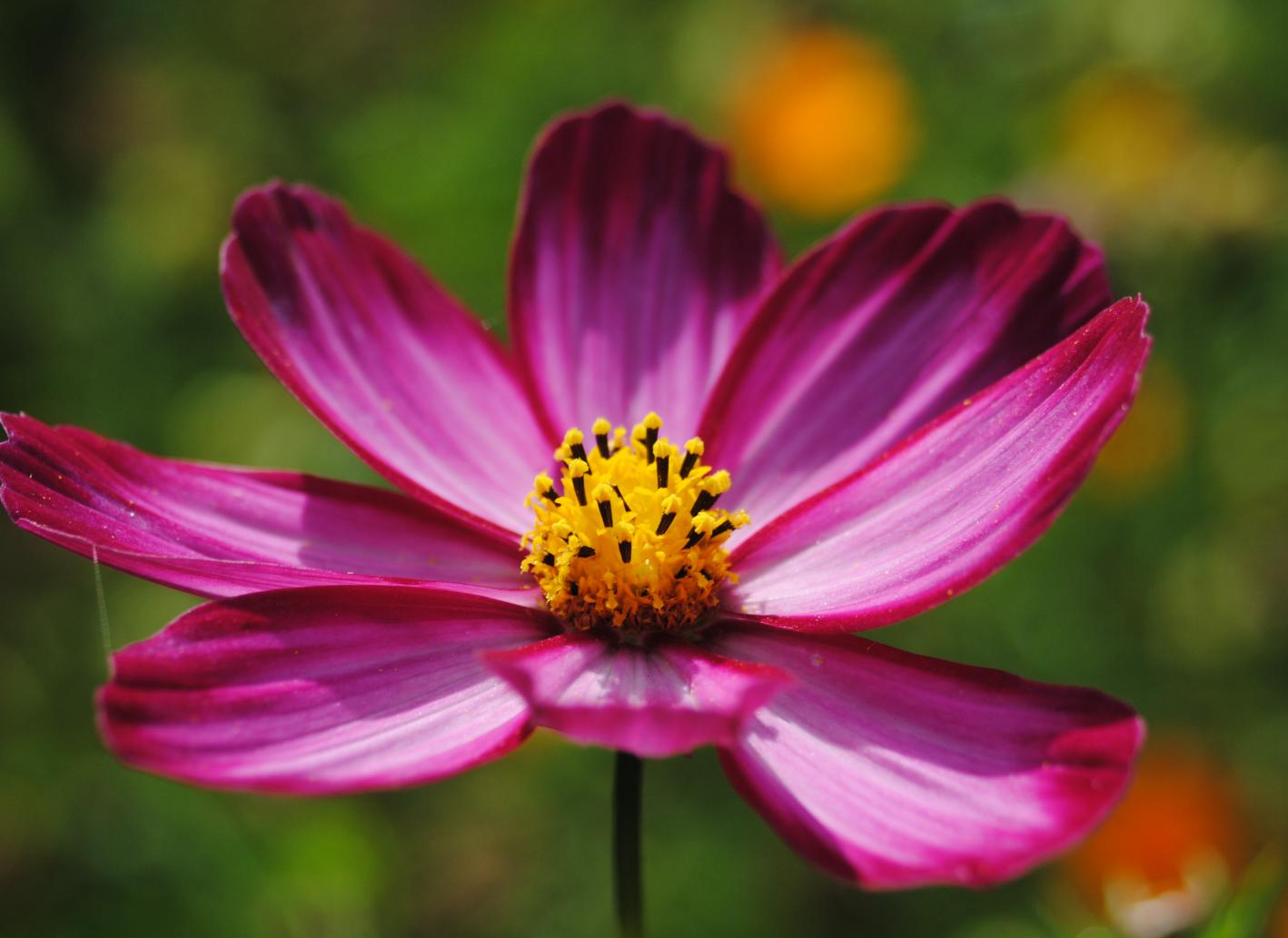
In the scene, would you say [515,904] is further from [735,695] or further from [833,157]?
[833,157]

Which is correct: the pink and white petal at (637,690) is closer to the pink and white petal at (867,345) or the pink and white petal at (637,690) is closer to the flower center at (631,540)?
the flower center at (631,540)

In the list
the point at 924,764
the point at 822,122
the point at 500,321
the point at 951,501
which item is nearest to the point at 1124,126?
the point at 822,122

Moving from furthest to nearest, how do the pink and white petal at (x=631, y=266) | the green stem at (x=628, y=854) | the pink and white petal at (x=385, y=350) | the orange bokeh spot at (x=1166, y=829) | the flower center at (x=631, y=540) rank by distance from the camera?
the orange bokeh spot at (x=1166, y=829) → the pink and white petal at (x=631, y=266) → the pink and white petal at (x=385, y=350) → the flower center at (x=631, y=540) → the green stem at (x=628, y=854)

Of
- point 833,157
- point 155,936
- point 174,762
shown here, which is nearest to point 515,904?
point 155,936

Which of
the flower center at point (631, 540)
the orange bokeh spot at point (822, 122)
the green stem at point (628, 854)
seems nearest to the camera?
the green stem at point (628, 854)

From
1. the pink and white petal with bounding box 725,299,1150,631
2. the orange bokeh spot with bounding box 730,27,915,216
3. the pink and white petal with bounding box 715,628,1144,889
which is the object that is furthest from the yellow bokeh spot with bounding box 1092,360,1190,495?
the pink and white petal with bounding box 715,628,1144,889

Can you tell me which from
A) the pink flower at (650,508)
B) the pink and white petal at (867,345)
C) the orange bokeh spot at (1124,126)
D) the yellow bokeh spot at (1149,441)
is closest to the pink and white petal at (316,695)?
the pink flower at (650,508)
